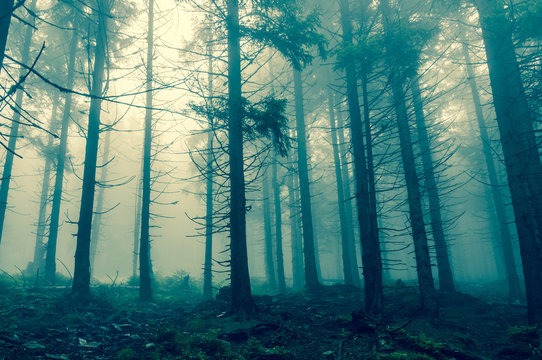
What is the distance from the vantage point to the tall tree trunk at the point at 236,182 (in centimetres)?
721

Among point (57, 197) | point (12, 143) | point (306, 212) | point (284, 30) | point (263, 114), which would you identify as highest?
point (284, 30)

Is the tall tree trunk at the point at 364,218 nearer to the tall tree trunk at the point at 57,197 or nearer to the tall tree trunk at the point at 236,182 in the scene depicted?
the tall tree trunk at the point at 236,182

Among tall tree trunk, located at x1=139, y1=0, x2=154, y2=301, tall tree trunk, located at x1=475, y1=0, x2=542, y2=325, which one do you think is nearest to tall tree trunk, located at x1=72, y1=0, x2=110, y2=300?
tall tree trunk, located at x1=139, y1=0, x2=154, y2=301

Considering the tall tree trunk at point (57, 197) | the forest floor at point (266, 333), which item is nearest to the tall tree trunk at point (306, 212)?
the forest floor at point (266, 333)

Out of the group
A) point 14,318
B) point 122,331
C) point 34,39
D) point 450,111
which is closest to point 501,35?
point 122,331

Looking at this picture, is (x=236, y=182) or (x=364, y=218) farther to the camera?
(x=236, y=182)

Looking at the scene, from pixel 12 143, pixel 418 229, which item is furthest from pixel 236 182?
pixel 12 143

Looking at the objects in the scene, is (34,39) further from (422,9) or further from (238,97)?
(422,9)

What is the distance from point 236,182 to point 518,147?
6659 millimetres

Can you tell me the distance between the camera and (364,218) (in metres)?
7.57

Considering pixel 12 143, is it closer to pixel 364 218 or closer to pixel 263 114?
pixel 263 114

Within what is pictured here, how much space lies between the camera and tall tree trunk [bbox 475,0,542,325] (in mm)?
6148

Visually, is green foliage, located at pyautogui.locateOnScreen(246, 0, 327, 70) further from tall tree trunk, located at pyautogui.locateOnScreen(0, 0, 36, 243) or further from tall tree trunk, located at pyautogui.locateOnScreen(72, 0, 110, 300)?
tall tree trunk, located at pyautogui.locateOnScreen(0, 0, 36, 243)

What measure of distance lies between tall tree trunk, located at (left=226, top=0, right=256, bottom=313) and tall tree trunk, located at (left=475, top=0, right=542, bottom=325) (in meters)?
6.00
